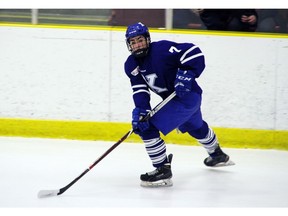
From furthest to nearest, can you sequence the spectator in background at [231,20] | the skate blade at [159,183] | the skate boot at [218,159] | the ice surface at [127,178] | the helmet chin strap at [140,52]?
the spectator in background at [231,20] → the skate boot at [218,159] → the skate blade at [159,183] → the helmet chin strap at [140,52] → the ice surface at [127,178]

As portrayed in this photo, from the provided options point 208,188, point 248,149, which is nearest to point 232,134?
point 248,149

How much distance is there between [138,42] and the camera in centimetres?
360

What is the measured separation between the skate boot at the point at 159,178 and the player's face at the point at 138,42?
695mm

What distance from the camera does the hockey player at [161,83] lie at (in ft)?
11.8

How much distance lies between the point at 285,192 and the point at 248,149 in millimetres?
1134

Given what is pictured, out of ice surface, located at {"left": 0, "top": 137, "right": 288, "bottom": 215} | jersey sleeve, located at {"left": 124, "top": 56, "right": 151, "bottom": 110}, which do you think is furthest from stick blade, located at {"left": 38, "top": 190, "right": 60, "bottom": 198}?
jersey sleeve, located at {"left": 124, "top": 56, "right": 151, "bottom": 110}

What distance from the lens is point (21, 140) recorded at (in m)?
4.89

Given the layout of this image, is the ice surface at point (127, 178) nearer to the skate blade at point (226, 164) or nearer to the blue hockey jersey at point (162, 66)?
the skate blade at point (226, 164)

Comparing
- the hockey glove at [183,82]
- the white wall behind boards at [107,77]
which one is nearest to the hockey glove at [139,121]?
the hockey glove at [183,82]

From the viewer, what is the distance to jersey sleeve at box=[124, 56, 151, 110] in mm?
3723

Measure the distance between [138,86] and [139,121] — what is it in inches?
8.8
